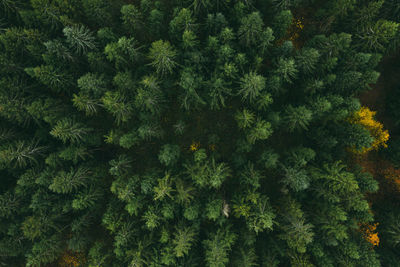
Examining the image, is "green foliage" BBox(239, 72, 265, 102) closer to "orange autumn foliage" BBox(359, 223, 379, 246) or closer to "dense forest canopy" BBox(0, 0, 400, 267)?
"dense forest canopy" BBox(0, 0, 400, 267)

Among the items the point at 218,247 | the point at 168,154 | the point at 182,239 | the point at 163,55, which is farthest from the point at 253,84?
the point at 182,239

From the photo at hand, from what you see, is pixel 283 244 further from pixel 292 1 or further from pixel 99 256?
pixel 292 1

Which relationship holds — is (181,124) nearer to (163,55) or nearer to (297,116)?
(163,55)

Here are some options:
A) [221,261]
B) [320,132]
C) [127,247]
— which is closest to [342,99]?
[320,132]

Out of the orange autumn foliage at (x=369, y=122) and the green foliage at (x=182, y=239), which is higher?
the orange autumn foliage at (x=369, y=122)

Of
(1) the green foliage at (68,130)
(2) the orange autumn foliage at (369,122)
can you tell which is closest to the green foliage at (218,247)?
(1) the green foliage at (68,130)

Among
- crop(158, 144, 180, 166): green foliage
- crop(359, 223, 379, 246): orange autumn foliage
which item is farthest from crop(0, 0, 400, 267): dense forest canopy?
crop(158, 144, 180, 166): green foliage

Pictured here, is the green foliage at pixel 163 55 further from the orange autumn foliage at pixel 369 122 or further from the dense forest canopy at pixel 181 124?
the orange autumn foliage at pixel 369 122
